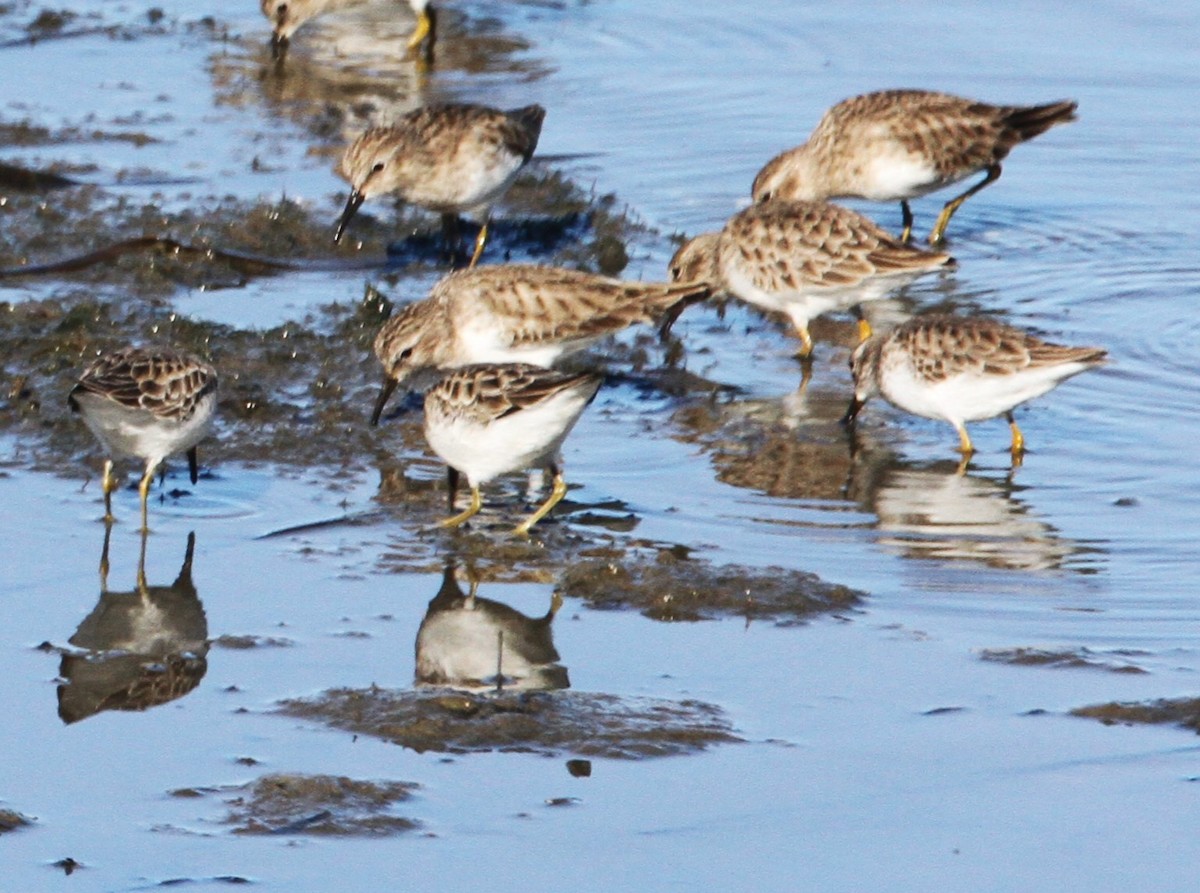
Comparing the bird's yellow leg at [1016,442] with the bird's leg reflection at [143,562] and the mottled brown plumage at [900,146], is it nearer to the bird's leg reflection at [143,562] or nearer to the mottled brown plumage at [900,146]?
the mottled brown plumage at [900,146]

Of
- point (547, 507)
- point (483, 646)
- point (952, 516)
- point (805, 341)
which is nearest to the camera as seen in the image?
point (483, 646)

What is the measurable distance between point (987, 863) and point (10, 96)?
44.1 ft

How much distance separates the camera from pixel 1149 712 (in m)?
7.97

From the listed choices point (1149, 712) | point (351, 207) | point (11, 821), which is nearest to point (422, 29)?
point (351, 207)

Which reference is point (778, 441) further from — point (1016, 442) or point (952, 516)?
point (952, 516)

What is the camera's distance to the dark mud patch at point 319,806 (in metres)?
6.97

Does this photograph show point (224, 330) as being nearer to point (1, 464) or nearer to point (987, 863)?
point (1, 464)

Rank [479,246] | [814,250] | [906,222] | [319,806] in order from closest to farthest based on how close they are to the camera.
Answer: [319,806] → [814,250] → [479,246] → [906,222]

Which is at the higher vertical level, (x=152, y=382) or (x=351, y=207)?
(x=152, y=382)

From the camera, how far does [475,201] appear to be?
1438cm

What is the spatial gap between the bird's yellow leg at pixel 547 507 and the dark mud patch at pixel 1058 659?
239 centimetres

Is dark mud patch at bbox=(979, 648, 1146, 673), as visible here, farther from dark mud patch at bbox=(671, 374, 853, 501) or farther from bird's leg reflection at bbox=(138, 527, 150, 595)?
bird's leg reflection at bbox=(138, 527, 150, 595)

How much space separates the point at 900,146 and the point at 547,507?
6191mm

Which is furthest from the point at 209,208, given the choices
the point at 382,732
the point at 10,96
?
the point at 382,732
